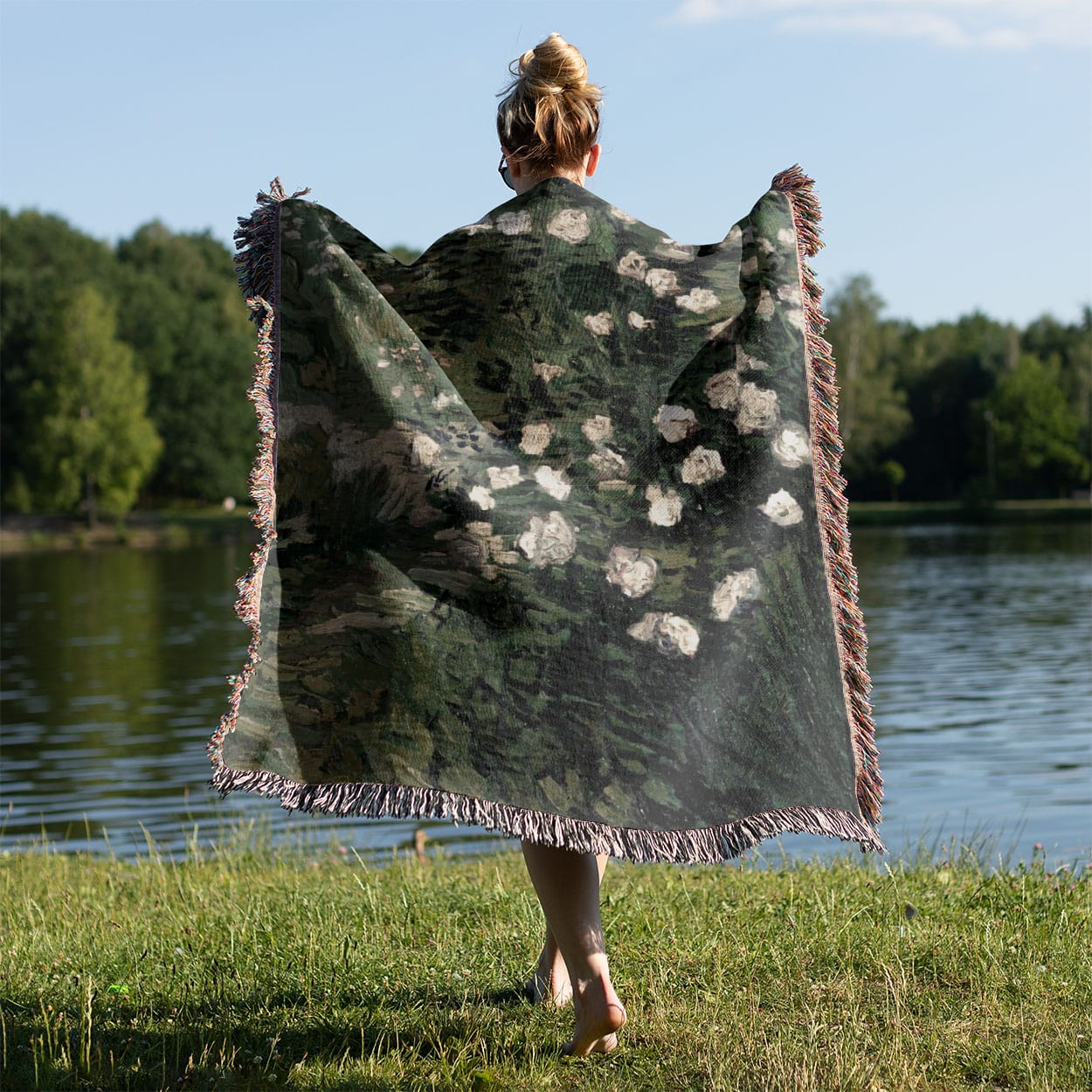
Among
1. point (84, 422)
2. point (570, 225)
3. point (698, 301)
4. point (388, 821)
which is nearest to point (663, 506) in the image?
point (698, 301)

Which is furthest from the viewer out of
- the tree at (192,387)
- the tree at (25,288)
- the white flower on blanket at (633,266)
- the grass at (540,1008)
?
the tree at (192,387)

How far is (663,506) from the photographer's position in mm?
3105

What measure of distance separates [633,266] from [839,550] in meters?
0.82

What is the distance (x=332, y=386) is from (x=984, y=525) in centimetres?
5608

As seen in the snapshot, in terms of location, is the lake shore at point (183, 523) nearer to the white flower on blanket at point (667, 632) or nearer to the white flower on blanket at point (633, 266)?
the white flower on blanket at point (633, 266)

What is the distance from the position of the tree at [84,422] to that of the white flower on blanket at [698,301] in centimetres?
4865

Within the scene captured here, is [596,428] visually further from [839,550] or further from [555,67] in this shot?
[555,67]

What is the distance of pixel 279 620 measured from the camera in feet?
10.1

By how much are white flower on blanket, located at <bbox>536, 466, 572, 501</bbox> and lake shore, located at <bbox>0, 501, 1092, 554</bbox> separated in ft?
146

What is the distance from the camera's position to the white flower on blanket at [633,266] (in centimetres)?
318

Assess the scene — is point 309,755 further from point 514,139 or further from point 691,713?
point 514,139

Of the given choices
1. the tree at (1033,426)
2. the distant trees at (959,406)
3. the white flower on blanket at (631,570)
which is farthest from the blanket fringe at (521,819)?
the tree at (1033,426)

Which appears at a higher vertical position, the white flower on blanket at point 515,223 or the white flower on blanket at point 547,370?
the white flower on blanket at point 515,223

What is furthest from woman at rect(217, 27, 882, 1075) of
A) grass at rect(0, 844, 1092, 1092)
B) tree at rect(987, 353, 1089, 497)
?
tree at rect(987, 353, 1089, 497)
